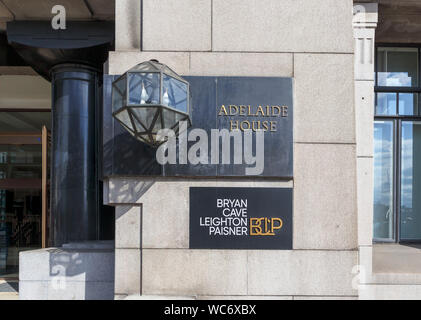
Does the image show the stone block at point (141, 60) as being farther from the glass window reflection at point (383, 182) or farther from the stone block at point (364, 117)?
the glass window reflection at point (383, 182)

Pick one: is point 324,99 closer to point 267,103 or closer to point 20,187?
point 267,103

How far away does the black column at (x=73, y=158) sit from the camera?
21.7 ft

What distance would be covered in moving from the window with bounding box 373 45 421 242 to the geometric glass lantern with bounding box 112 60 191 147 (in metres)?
6.17

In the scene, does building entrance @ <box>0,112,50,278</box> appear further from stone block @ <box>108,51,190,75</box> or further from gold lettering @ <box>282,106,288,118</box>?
gold lettering @ <box>282,106,288,118</box>

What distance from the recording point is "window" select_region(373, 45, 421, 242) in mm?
7855

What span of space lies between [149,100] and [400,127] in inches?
284

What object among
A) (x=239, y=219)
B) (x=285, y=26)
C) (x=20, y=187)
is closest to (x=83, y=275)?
(x=239, y=219)

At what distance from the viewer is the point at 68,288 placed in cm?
561

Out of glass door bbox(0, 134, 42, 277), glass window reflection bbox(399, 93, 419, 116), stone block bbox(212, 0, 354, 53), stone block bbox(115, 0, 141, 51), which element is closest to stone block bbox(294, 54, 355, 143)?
stone block bbox(212, 0, 354, 53)

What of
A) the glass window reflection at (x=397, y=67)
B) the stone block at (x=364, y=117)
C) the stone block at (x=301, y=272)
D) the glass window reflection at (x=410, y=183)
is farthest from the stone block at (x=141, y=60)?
the glass window reflection at (x=410, y=183)

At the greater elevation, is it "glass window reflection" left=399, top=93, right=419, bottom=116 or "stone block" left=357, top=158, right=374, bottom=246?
"glass window reflection" left=399, top=93, right=419, bottom=116

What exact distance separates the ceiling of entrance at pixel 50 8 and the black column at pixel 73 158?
1.13 meters

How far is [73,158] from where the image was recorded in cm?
665
